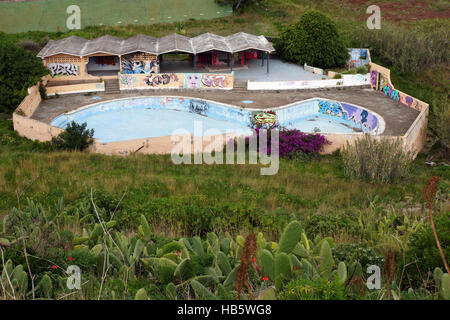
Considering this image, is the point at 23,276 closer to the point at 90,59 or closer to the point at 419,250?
the point at 419,250

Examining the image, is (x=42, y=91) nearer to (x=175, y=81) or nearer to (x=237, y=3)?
(x=175, y=81)

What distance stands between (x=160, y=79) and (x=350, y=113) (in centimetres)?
1162

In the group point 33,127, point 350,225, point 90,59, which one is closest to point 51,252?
point 350,225

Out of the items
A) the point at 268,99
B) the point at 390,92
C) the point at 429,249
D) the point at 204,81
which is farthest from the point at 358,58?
the point at 429,249

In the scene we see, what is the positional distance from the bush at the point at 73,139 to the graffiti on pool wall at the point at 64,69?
35.9 feet

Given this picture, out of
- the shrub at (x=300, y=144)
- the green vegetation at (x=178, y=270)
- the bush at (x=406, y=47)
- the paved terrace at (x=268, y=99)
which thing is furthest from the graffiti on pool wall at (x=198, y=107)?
the green vegetation at (x=178, y=270)

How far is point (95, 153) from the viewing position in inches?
893

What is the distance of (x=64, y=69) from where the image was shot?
33156mm

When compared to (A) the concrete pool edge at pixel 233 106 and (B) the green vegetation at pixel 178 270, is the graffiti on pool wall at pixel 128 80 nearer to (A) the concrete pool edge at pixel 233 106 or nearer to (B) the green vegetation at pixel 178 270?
(A) the concrete pool edge at pixel 233 106

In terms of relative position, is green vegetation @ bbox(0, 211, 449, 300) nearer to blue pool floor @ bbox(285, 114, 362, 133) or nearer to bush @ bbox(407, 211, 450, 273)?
bush @ bbox(407, 211, 450, 273)

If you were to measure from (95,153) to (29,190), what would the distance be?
25.5 ft

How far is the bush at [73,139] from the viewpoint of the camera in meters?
22.8

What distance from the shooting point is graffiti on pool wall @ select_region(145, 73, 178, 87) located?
106ft

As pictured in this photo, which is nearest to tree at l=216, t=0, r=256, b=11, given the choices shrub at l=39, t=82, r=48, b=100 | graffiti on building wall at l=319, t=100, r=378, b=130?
graffiti on building wall at l=319, t=100, r=378, b=130
